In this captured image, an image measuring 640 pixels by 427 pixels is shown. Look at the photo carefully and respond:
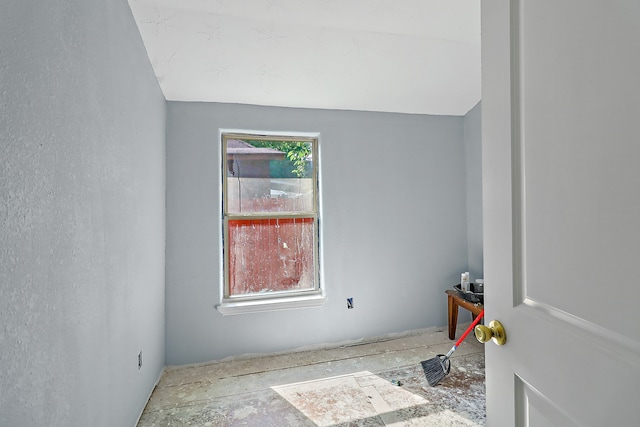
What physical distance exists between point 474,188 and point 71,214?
120 inches

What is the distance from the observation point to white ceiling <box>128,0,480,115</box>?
1.76 metres

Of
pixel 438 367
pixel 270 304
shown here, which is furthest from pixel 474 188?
pixel 270 304

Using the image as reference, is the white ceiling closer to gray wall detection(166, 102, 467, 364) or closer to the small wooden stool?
gray wall detection(166, 102, 467, 364)

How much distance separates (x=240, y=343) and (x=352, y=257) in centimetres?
121

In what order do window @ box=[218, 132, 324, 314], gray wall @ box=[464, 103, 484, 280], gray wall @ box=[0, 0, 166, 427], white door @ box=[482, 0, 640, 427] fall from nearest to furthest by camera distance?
white door @ box=[482, 0, 640, 427] < gray wall @ box=[0, 0, 166, 427] < window @ box=[218, 132, 324, 314] < gray wall @ box=[464, 103, 484, 280]

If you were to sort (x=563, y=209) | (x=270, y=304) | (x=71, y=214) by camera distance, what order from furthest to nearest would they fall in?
(x=270, y=304) → (x=71, y=214) → (x=563, y=209)

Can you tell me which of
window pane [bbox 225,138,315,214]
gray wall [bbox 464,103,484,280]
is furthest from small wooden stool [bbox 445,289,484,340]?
window pane [bbox 225,138,315,214]

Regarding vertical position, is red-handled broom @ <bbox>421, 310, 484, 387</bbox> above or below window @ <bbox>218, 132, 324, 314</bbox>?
below

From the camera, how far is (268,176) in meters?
2.62

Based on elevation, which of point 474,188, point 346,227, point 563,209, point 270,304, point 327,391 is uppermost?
point 474,188

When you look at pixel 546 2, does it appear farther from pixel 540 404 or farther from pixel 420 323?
pixel 420 323

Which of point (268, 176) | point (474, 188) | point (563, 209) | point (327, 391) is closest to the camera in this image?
point (563, 209)

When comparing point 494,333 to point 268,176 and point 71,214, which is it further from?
point 268,176

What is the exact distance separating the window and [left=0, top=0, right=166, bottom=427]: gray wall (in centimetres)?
85
